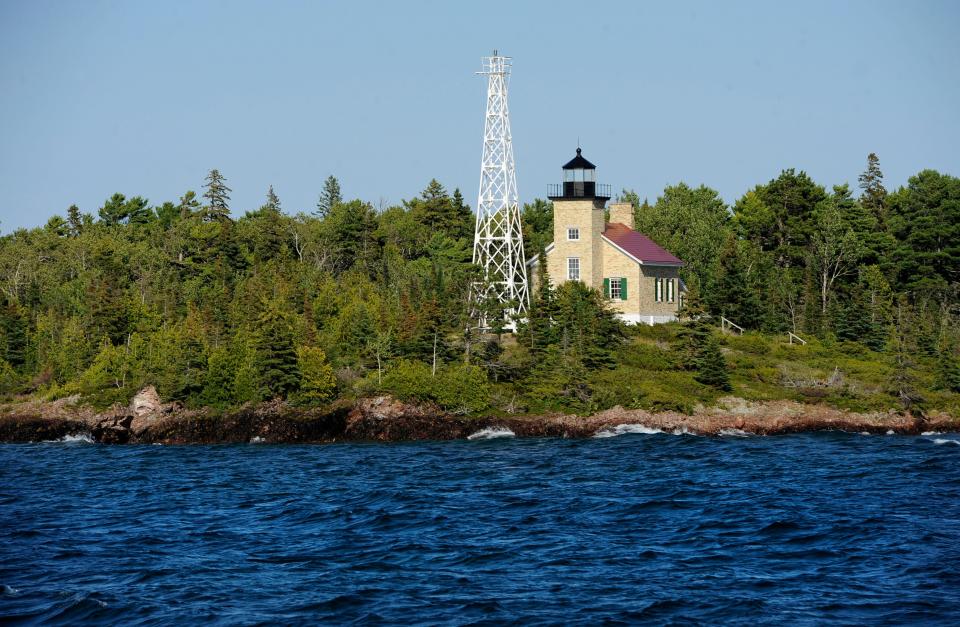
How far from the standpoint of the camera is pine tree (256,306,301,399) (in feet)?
179

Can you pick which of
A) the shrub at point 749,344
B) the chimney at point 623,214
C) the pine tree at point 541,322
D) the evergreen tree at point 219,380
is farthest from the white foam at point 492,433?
the chimney at point 623,214

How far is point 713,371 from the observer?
5491 cm

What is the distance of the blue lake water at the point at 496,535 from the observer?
75.7 feet

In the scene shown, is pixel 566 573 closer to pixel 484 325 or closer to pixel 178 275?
pixel 484 325

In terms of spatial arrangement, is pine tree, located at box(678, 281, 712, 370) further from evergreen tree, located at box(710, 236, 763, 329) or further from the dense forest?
evergreen tree, located at box(710, 236, 763, 329)

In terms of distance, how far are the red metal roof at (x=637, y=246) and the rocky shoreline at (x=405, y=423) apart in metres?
14.8

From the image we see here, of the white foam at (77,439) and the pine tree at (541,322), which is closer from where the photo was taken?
the white foam at (77,439)

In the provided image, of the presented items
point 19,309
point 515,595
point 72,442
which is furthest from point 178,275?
point 515,595

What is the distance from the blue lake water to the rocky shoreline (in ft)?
13.8

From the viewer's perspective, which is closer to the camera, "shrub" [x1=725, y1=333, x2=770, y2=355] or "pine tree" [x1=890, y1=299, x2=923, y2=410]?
"pine tree" [x1=890, y1=299, x2=923, y2=410]

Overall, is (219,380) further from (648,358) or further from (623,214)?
(623,214)

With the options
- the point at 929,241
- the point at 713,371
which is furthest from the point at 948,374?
the point at 929,241

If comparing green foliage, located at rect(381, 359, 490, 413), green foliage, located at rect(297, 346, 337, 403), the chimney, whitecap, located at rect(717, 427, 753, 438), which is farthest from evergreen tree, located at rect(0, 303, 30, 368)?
whitecap, located at rect(717, 427, 753, 438)

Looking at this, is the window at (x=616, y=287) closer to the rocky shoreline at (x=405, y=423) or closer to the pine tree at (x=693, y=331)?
the pine tree at (x=693, y=331)
